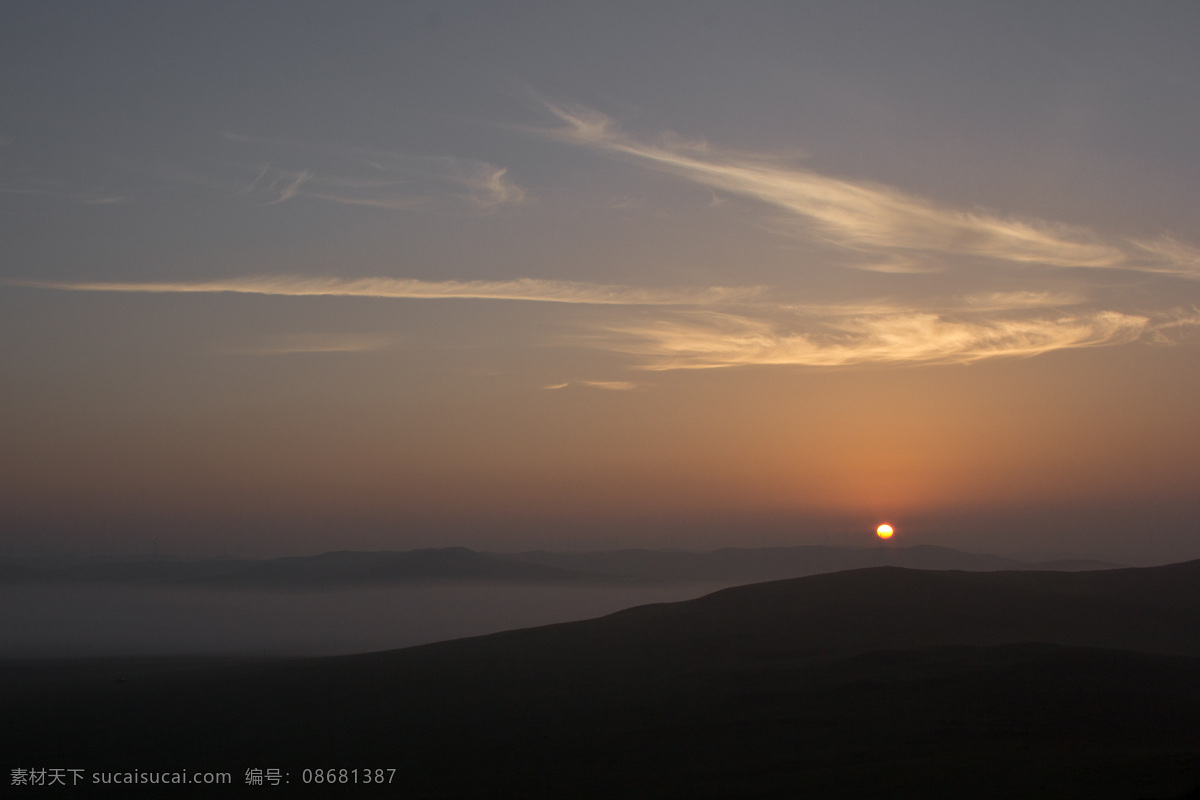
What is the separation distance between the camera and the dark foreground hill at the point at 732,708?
15836 mm

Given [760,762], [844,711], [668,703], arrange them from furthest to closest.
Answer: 1. [668,703]
2. [844,711]
3. [760,762]

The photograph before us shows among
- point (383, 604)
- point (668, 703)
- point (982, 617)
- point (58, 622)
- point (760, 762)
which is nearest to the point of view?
point (760, 762)

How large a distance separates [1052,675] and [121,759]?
21491 millimetres

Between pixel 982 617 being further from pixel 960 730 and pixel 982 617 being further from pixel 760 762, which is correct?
pixel 760 762

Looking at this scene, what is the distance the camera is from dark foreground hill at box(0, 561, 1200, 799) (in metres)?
15.8

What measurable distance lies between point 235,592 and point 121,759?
176753 mm

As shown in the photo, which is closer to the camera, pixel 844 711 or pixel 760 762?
pixel 760 762

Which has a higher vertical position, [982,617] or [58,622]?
[58,622]

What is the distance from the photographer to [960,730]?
17.7 m

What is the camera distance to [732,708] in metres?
21.9

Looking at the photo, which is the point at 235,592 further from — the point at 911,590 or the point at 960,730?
the point at 960,730

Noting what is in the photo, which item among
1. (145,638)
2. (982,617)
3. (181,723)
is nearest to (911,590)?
(982,617)

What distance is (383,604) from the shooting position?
154 metres

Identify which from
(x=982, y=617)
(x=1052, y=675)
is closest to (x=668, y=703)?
(x=1052, y=675)
